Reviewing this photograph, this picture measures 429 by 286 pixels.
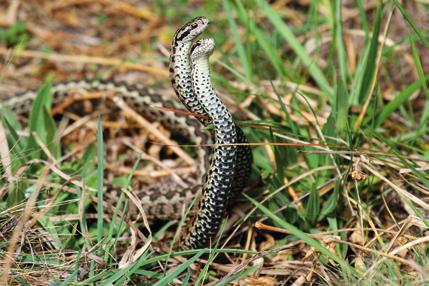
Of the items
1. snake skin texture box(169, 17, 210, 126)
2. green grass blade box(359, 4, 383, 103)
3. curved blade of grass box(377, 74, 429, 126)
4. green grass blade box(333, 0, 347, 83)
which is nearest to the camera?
snake skin texture box(169, 17, 210, 126)

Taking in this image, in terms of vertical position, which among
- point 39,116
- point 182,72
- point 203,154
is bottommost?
point 203,154

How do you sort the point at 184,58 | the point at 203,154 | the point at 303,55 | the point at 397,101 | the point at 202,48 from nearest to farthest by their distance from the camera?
the point at 202,48, the point at 184,58, the point at 397,101, the point at 203,154, the point at 303,55

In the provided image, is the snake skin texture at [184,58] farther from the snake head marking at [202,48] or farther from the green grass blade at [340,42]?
the green grass blade at [340,42]

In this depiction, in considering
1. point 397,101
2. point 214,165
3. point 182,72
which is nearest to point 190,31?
point 182,72

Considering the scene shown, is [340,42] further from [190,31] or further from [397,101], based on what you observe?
[190,31]

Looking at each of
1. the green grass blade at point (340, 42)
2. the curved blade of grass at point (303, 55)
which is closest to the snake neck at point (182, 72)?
the curved blade of grass at point (303, 55)

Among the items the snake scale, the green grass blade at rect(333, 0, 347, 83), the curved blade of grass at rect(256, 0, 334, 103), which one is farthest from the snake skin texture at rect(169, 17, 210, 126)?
the green grass blade at rect(333, 0, 347, 83)

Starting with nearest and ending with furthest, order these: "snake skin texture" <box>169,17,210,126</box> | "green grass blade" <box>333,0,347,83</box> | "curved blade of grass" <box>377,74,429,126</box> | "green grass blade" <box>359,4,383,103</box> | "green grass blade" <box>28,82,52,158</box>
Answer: "snake skin texture" <box>169,17,210,126</box> → "green grass blade" <box>359,4,383,103</box> → "curved blade of grass" <box>377,74,429,126</box> → "green grass blade" <box>28,82,52,158</box> → "green grass blade" <box>333,0,347,83</box>

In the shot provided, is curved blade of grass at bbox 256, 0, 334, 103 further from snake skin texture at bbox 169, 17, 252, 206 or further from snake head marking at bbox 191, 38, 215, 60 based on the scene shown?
snake head marking at bbox 191, 38, 215, 60
